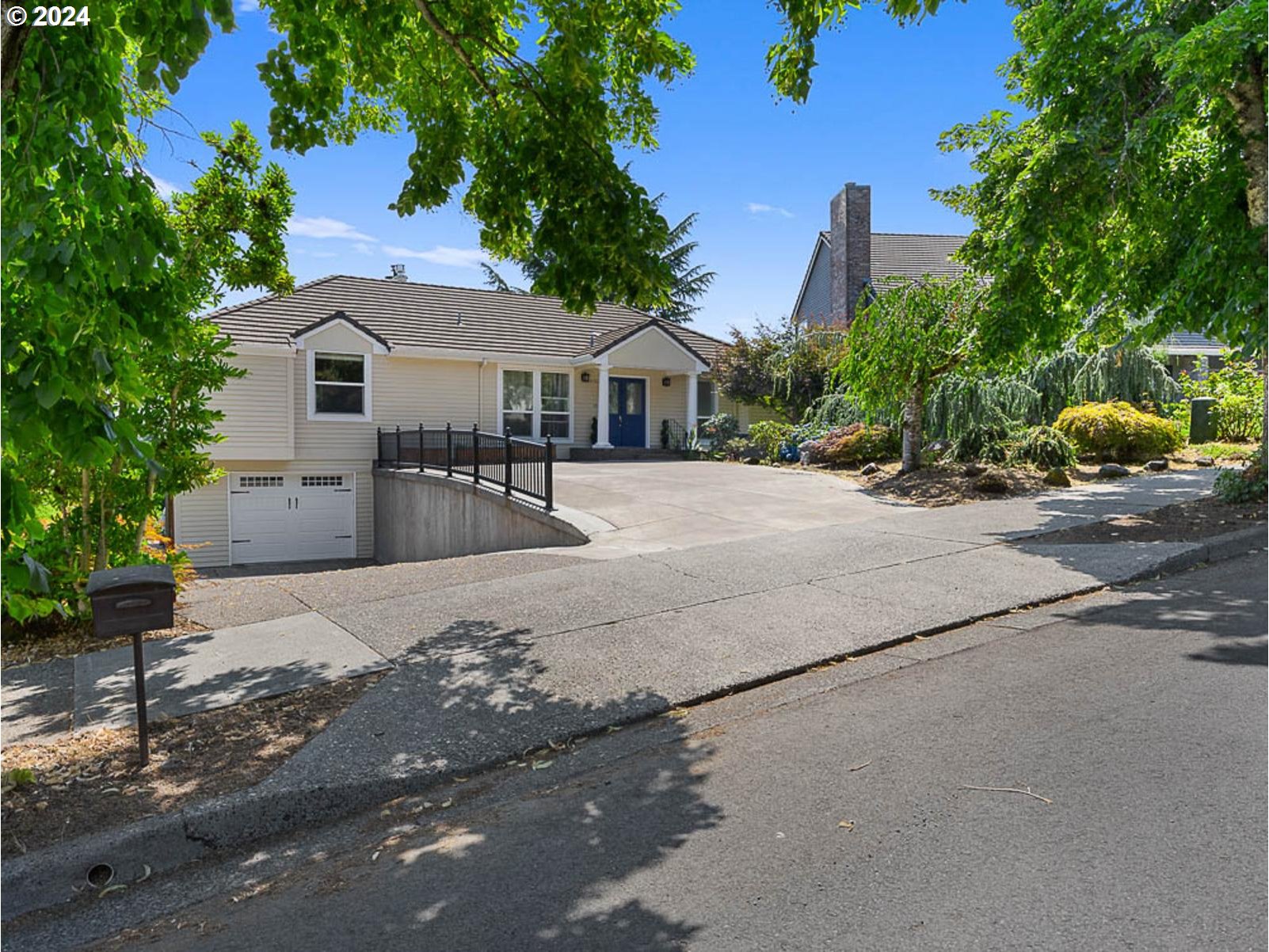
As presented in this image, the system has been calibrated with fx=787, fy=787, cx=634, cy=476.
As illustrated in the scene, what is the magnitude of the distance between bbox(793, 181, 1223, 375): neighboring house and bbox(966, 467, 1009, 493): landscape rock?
569 inches

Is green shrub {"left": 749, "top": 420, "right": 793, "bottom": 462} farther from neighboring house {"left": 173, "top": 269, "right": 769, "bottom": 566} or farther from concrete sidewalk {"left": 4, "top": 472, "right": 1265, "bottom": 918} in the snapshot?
concrete sidewalk {"left": 4, "top": 472, "right": 1265, "bottom": 918}

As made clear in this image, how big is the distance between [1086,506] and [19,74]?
39.3 feet

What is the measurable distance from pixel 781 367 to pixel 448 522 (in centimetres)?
1219

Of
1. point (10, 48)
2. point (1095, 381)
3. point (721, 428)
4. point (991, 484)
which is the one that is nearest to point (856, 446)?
point (991, 484)

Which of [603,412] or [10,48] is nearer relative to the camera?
[10,48]

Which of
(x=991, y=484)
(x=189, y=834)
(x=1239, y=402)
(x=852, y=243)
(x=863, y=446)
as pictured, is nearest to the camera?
(x=189, y=834)

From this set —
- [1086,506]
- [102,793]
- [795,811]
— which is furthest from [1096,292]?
[102,793]

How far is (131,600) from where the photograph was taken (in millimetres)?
3943

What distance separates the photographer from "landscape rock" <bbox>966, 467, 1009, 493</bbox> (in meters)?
12.8

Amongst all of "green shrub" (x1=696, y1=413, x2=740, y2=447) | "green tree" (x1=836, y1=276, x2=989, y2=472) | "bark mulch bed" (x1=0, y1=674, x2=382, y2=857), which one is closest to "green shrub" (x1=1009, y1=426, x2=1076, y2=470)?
"green tree" (x1=836, y1=276, x2=989, y2=472)

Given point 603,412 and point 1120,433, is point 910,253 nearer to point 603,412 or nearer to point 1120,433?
point 603,412

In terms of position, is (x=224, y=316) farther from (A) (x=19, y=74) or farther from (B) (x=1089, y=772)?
(B) (x=1089, y=772)

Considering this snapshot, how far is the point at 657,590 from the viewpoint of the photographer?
284 inches

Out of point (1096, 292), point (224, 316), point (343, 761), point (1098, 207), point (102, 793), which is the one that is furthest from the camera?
point (224, 316)
